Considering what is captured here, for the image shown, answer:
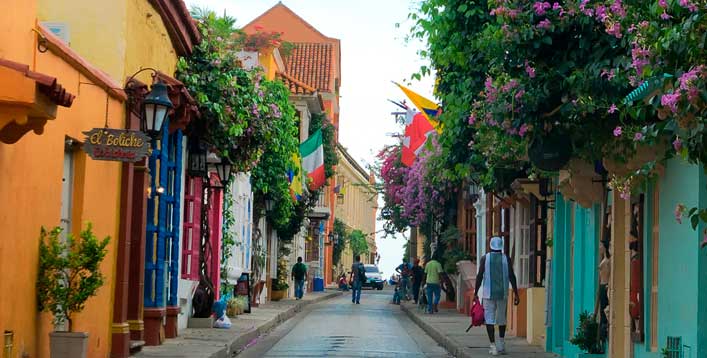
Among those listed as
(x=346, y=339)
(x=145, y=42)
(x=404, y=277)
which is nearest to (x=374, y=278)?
(x=404, y=277)

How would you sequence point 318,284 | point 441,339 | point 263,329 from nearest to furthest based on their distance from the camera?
point 441,339, point 263,329, point 318,284

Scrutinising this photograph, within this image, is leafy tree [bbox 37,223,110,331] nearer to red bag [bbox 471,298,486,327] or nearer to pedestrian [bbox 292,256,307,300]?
red bag [bbox 471,298,486,327]

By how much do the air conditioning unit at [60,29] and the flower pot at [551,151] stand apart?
5969 mm

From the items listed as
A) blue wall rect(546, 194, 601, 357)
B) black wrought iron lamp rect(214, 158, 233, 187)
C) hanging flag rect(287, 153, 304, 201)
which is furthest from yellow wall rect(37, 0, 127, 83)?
hanging flag rect(287, 153, 304, 201)

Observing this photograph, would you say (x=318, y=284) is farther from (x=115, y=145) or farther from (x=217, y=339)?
(x=115, y=145)

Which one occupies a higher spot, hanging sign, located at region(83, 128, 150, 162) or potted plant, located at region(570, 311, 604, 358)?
hanging sign, located at region(83, 128, 150, 162)

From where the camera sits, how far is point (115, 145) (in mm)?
13133

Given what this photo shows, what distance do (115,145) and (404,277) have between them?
114 ft

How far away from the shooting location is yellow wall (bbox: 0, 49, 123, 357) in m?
11.3

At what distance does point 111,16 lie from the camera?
16.0 meters

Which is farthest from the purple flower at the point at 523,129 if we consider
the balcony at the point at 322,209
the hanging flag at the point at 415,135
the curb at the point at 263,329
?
the balcony at the point at 322,209

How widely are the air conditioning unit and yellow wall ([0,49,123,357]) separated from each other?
1063mm

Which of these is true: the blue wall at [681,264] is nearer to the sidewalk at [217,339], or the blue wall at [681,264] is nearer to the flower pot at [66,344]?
the flower pot at [66,344]

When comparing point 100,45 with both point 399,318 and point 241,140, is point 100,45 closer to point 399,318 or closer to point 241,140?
point 241,140
